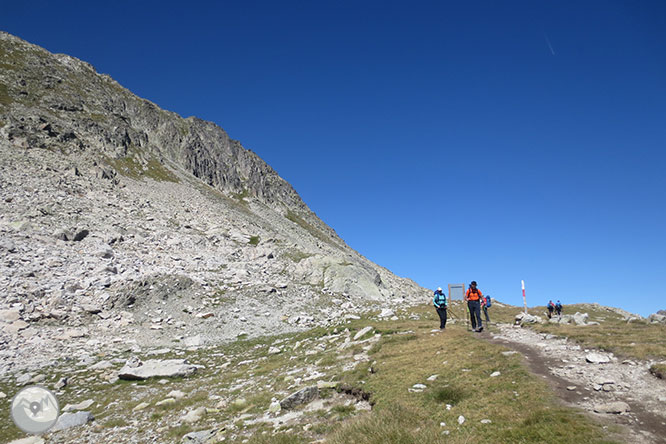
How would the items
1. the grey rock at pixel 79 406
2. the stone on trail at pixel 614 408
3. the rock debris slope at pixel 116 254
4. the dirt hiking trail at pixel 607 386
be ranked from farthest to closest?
the rock debris slope at pixel 116 254 < the grey rock at pixel 79 406 < the stone on trail at pixel 614 408 < the dirt hiking trail at pixel 607 386

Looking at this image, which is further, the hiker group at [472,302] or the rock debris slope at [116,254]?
the rock debris slope at [116,254]

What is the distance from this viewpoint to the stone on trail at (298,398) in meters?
12.0

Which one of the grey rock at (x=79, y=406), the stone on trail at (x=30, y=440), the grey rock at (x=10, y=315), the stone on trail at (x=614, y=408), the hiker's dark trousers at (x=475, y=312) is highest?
the hiker's dark trousers at (x=475, y=312)

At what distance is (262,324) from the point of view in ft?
107

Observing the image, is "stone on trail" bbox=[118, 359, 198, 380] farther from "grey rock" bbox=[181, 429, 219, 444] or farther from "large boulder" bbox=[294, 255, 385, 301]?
"large boulder" bbox=[294, 255, 385, 301]

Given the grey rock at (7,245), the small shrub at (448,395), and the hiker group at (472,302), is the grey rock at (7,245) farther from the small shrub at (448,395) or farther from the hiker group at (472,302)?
the small shrub at (448,395)

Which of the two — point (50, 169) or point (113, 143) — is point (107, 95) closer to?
point (113, 143)

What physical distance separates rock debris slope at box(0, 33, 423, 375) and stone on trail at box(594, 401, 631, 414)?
2676 centimetres

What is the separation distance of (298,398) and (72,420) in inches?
392

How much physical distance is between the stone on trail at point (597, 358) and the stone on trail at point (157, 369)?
20507 millimetres

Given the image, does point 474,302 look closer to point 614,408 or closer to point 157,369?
point 614,408

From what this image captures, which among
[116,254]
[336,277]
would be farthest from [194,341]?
[336,277]

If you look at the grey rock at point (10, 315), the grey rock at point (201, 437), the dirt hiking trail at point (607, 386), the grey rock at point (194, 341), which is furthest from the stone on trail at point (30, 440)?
the dirt hiking trail at point (607, 386)

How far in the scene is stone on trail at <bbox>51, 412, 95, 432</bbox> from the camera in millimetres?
13460
